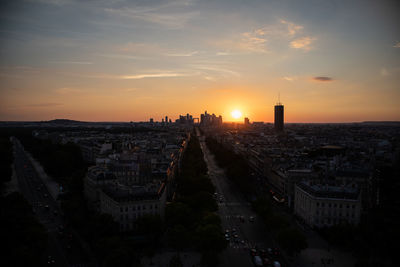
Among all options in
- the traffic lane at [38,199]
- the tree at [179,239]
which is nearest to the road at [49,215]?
the traffic lane at [38,199]

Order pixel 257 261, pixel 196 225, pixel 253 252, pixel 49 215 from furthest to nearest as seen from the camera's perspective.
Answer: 1. pixel 49 215
2. pixel 196 225
3. pixel 253 252
4. pixel 257 261

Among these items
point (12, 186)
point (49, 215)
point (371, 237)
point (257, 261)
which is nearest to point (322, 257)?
point (371, 237)

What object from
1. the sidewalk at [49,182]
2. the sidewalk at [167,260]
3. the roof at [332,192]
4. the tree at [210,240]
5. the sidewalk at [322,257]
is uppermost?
the roof at [332,192]

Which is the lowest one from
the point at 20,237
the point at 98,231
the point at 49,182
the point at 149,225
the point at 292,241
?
the point at 49,182

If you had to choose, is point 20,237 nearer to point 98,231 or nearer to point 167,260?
point 98,231

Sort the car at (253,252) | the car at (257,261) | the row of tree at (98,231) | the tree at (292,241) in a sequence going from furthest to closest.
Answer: the car at (253,252), the tree at (292,241), the car at (257,261), the row of tree at (98,231)

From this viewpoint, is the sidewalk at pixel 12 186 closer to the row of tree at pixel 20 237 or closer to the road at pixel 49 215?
the road at pixel 49 215

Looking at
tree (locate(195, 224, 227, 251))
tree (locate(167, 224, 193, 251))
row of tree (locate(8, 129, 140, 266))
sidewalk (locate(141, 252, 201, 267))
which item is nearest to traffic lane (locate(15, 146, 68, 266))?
row of tree (locate(8, 129, 140, 266))
